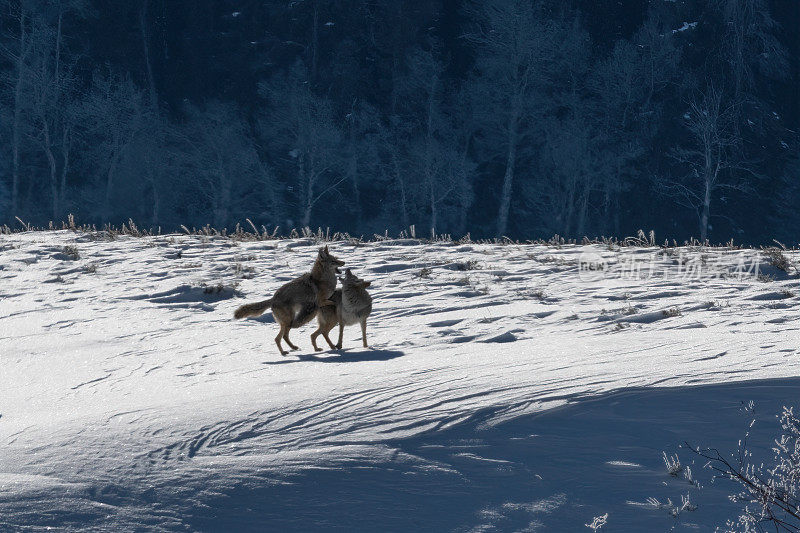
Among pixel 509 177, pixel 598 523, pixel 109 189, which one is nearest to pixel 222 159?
pixel 109 189

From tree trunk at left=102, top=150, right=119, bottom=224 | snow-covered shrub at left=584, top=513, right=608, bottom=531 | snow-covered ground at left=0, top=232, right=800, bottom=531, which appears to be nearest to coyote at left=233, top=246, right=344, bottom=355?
snow-covered ground at left=0, top=232, right=800, bottom=531

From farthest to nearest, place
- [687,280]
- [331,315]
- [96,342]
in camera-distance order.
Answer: [687,280] → [96,342] → [331,315]

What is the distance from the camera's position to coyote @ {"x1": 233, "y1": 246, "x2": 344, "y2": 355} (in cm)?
781

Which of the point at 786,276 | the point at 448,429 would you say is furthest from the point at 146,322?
the point at 786,276

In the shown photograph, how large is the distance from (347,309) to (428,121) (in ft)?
110

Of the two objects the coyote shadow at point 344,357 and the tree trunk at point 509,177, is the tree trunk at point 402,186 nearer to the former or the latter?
the tree trunk at point 509,177

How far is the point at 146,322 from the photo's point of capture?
9.53 m

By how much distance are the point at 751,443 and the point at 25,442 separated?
153 inches

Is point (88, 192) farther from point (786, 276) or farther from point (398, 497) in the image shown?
point (398, 497)

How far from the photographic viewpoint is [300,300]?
7.88 m

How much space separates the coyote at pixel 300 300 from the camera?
7812 millimetres

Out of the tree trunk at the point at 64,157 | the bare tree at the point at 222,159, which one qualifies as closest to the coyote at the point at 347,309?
the bare tree at the point at 222,159

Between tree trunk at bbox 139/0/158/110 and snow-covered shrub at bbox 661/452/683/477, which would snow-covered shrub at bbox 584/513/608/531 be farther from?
tree trunk at bbox 139/0/158/110

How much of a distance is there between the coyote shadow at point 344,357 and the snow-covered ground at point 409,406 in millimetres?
59
